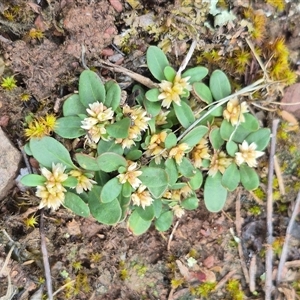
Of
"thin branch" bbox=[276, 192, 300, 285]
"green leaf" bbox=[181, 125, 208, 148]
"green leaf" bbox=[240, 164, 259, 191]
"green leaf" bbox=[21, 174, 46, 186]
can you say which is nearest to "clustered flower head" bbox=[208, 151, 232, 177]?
"green leaf" bbox=[240, 164, 259, 191]

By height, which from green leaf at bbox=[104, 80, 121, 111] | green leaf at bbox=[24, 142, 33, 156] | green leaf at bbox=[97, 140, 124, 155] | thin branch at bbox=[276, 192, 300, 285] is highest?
green leaf at bbox=[104, 80, 121, 111]

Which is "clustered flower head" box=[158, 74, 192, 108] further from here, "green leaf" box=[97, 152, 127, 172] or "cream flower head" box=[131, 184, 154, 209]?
"cream flower head" box=[131, 184, 154, 209]

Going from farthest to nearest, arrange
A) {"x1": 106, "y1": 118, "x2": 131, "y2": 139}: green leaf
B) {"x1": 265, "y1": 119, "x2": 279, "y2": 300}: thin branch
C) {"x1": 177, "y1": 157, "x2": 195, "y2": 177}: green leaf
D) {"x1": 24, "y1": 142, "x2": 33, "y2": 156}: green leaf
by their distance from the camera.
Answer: {"x1": 265, "y1": 119, "x2": 279, "y2": 300}: thin branch < {"x1": 177, "y1": 157, "x2": 195, "y2": 177}: green leaf < {"x1": 24, "y1": 142, "x2": 33, "y2": 156}: green leaf < {"x1": 106, "y1": 118, "x2": 131, "y2": 139}: green leaf

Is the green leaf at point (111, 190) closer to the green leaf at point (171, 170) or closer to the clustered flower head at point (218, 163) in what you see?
the green leaf at point (171, 170)

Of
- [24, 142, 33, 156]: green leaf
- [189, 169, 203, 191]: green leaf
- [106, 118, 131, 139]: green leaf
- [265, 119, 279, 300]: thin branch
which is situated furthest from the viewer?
[265, 119, 279, 300]: thin branch

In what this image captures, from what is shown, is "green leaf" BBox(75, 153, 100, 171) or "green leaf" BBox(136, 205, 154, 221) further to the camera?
"green leaf" BBox(136, 205, 154, 221)

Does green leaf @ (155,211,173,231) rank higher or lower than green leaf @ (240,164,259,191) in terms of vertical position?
lower

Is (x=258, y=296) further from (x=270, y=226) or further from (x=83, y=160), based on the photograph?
(x=83, y=160)

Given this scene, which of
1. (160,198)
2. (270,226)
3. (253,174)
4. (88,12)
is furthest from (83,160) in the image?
(270,226)

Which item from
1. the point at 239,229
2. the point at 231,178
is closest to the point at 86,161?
the point at 231,178
